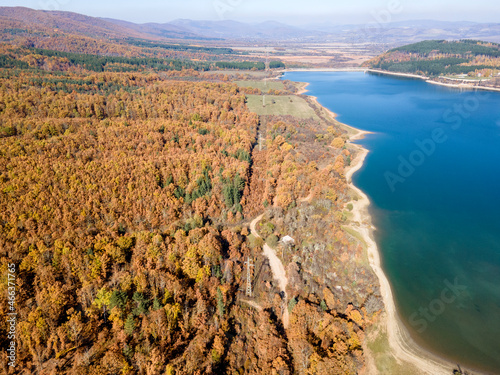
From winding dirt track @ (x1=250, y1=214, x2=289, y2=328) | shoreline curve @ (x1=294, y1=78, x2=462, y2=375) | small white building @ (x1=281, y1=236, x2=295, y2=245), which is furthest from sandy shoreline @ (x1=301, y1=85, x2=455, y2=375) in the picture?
small white building @ (x1=281, y1=236, x2=295, y2=245)

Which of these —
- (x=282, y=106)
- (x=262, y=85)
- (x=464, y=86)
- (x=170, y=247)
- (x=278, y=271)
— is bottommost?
(x=278, y=271)

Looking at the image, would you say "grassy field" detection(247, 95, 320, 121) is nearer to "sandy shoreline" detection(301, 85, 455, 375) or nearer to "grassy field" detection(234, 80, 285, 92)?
"grassy field" detection(234, 80, 285, 92)

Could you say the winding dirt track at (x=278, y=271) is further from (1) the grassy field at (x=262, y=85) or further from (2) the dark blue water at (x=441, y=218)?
(1) the grassy field at (x=262, y=85)

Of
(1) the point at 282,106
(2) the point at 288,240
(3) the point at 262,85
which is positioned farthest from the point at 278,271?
(3) the point at 262,85

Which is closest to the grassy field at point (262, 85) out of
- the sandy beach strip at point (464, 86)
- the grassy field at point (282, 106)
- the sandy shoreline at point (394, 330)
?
the grassy field at point (282, 106)

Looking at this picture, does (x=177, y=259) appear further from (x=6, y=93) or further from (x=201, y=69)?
(x=201, y=69)

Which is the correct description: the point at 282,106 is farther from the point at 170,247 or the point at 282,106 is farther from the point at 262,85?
the point at 170,247

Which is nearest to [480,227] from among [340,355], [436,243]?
[436,243]
